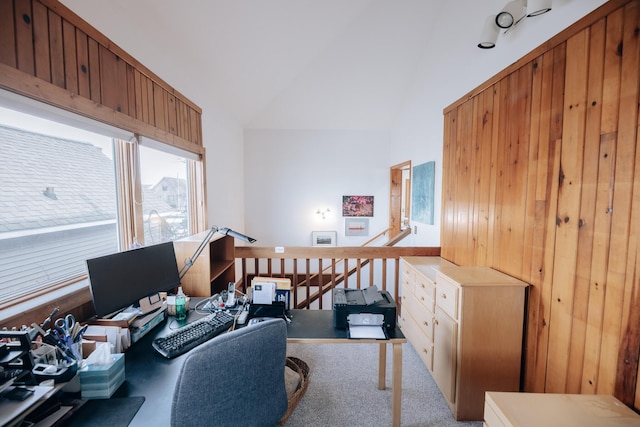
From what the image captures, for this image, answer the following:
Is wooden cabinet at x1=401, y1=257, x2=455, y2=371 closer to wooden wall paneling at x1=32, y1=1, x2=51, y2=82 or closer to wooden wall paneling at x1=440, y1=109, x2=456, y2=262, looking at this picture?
wooden wall paneling at x1=440, y1=109, x2=456, y2=262

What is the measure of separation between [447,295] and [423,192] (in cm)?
191

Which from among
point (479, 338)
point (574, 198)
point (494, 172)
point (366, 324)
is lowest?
point (479, 338)

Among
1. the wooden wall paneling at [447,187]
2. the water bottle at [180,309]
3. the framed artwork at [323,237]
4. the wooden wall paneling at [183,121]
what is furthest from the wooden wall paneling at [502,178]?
the framed artwork at [323,237]

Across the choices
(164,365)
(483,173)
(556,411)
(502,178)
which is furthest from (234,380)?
(483,173)

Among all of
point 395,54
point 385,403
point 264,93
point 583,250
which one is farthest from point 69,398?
point 395,54

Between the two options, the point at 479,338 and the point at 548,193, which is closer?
the point at 548,193

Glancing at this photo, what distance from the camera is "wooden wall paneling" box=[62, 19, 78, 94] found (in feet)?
4.42

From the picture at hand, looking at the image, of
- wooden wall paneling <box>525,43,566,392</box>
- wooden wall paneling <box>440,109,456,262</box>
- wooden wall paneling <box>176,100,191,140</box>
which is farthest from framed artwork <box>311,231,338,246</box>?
wooden wall paneling <box>525,43,566,392</box>

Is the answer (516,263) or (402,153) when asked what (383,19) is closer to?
(402,153)

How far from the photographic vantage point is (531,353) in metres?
1.73

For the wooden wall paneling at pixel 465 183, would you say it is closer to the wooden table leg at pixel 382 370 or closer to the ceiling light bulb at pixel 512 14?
the ceiling light bulb at pixel 512 14

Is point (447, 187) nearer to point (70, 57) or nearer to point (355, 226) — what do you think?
point (355, 226)

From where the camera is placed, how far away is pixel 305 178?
521 centimetres

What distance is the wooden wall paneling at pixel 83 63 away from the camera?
4.68 ft
